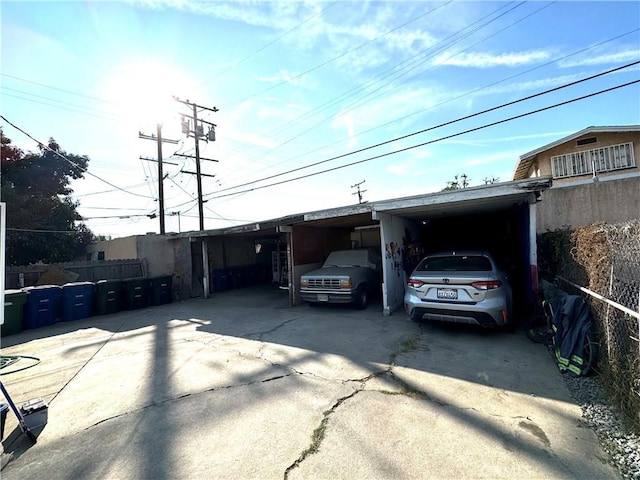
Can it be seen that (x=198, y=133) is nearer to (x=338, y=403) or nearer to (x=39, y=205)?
(x=39, y=205)

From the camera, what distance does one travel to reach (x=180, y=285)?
1236cm

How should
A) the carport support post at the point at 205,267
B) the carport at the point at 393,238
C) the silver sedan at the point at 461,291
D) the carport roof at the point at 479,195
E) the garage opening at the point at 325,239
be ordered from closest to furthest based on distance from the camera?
the silver sedan at the point at 461,291 → the carport roof at the point at 479,195 → the carport at the point at 393,238 → the garage opening at the point at 325,239 → the carport support post at the point at 205,267

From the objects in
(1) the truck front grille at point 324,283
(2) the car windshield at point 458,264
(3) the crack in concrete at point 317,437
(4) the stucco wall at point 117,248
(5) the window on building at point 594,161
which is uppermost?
(5) the window on building at point 594,161

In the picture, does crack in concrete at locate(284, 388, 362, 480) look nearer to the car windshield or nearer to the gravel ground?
the gravel ground

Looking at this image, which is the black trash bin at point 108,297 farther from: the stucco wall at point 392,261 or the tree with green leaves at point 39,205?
the tree with green leaves at point 39,205

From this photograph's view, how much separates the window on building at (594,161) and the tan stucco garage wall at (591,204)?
142 inches

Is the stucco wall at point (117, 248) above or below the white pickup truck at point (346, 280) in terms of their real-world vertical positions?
above

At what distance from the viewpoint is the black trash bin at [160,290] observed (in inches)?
422

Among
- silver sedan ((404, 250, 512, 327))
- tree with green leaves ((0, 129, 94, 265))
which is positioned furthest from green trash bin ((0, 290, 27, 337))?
tree with green leaves ((0, 129, 94, 265))

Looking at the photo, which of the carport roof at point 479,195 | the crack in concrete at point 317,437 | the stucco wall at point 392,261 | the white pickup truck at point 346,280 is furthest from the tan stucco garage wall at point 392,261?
the crack in concrete at point 317,437

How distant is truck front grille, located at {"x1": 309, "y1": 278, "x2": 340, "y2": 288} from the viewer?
793cm

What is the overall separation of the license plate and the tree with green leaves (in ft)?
61.2

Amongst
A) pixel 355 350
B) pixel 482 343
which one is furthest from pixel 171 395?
pixel 482 343

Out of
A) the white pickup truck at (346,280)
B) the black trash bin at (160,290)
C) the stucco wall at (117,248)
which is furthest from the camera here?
the stucco wall at (117,248)
